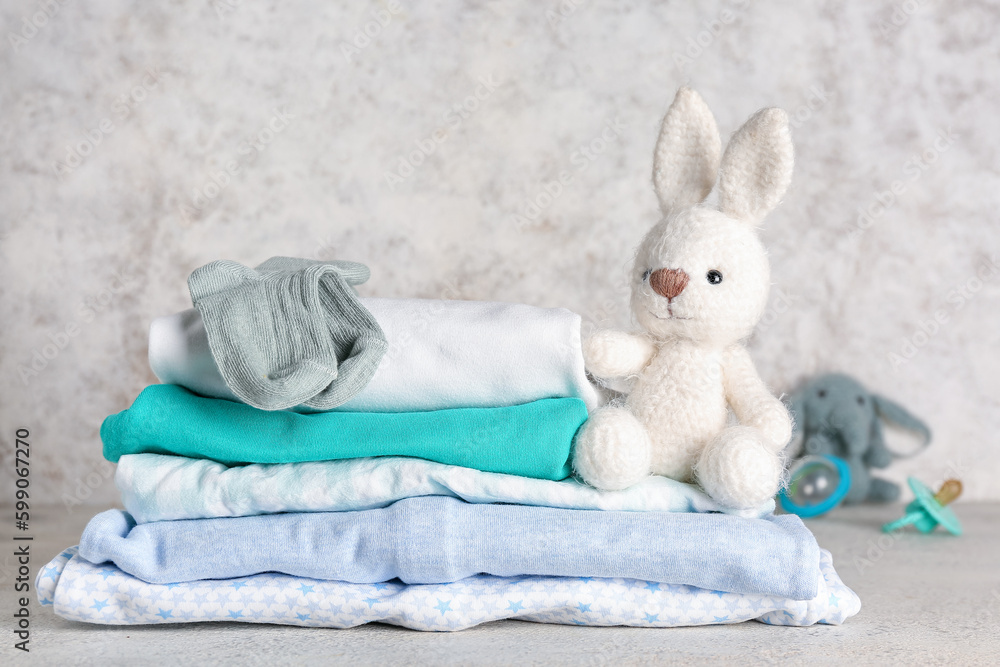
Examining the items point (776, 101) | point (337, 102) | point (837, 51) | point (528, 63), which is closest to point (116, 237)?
point (337, 102)

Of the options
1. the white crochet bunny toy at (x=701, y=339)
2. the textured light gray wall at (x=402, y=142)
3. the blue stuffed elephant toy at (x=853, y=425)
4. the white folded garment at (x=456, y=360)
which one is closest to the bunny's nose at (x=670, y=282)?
the white crochet bunny toy at (x=701, y=339)

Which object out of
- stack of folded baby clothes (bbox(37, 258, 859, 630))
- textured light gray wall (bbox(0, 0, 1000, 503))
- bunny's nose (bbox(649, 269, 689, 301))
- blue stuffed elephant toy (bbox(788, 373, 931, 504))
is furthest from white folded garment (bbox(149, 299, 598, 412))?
blue stuffed elephant toy (bbox(788, 373, 931, 504))

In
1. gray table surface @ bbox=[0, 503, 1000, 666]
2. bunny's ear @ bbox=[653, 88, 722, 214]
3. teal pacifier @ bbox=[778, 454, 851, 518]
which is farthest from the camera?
teal pacifier @ bbox=[778, 454, 851, 518]

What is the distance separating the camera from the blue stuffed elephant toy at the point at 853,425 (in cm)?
182

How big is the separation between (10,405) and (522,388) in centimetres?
139

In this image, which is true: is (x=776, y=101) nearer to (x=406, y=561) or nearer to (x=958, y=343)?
(x=958, y=343)

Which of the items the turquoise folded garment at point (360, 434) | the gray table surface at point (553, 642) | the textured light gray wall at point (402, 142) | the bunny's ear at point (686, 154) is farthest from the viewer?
the textured light gray wall at point (402, 142)

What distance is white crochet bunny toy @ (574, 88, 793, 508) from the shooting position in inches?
36.2

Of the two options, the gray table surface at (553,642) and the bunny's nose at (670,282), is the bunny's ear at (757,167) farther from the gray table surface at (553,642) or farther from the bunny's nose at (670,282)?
the gray table surface at (553,642)

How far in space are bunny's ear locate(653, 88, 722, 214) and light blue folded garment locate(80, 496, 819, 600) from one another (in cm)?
41

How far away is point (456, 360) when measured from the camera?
0.94 meters

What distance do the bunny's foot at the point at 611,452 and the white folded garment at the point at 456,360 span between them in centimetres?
6

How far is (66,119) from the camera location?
1.80m

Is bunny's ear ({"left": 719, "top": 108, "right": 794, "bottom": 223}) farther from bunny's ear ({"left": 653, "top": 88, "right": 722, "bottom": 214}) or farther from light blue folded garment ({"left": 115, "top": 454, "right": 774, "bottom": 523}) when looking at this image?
light blue folded garment ({"left": 115, "top": 454, "right": 774, "bottom": 523})
